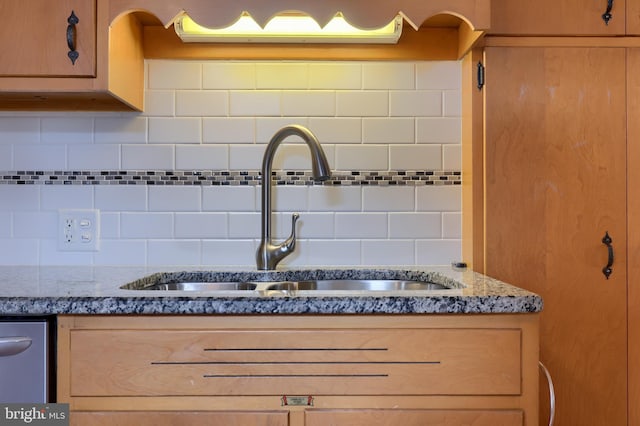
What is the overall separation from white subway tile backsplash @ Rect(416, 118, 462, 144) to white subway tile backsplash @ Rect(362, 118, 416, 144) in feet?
0.13

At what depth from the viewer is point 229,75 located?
1549 millimetres

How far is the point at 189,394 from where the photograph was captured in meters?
0.96

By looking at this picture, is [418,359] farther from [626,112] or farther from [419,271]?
[626,112]

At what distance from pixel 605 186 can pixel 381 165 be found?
23.6 inches

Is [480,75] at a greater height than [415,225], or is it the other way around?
[480,75]

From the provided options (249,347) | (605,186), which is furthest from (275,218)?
(605,186)

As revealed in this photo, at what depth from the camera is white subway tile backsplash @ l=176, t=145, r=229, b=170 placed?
1.55 meters

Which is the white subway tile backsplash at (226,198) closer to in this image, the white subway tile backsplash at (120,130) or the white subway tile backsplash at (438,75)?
the white subway tile backsplash at (120,130)

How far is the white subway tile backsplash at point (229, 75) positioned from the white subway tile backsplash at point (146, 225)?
41 cm

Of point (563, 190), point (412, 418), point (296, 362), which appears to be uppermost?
point (563, 190)

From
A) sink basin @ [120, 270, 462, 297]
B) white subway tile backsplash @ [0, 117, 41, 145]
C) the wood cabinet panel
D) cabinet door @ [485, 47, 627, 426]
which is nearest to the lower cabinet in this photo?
the wood cabinet panel
